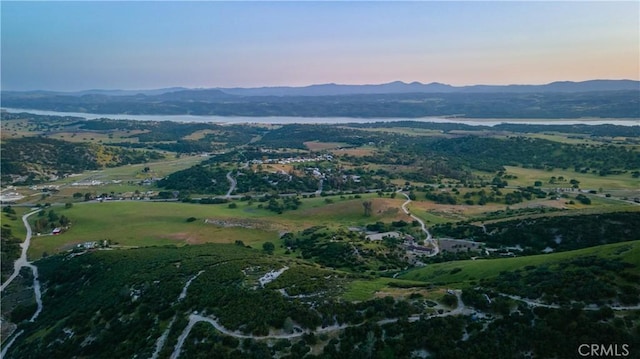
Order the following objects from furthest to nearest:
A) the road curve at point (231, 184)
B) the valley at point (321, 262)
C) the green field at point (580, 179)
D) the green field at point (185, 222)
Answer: the road curve at point (231, 184) < the green field at point (580, 179) < the green field at point (185, 222) < the valley at point (321, 262)

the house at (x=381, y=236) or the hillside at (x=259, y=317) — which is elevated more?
the hillside at (x=259, y=317)

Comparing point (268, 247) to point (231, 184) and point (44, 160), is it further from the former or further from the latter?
point (44, 160)

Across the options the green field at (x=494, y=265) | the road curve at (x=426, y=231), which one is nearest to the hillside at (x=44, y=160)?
the road curve at (x=426, y=231)

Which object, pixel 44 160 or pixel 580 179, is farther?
pixel 44 160

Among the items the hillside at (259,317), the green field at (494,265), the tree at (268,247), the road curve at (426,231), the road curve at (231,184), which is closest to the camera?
the hillside at (259,317)

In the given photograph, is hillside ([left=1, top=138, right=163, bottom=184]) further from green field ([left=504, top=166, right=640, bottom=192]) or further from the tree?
green field ([left=504, top=166, right=640, bottom=192])

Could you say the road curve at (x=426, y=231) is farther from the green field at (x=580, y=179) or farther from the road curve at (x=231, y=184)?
the road curve at (x=231, y=184)

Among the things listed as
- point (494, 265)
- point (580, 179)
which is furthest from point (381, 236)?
point (580, 179)

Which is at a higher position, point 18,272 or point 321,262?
point 321,262

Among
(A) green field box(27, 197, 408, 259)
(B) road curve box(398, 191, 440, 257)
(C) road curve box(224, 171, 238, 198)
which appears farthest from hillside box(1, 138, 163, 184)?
(B) road curve box(398, 191, 440, 257)

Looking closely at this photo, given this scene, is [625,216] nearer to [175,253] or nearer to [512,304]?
[512,304]

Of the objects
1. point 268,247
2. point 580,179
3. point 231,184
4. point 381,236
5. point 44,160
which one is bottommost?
point 231,184
